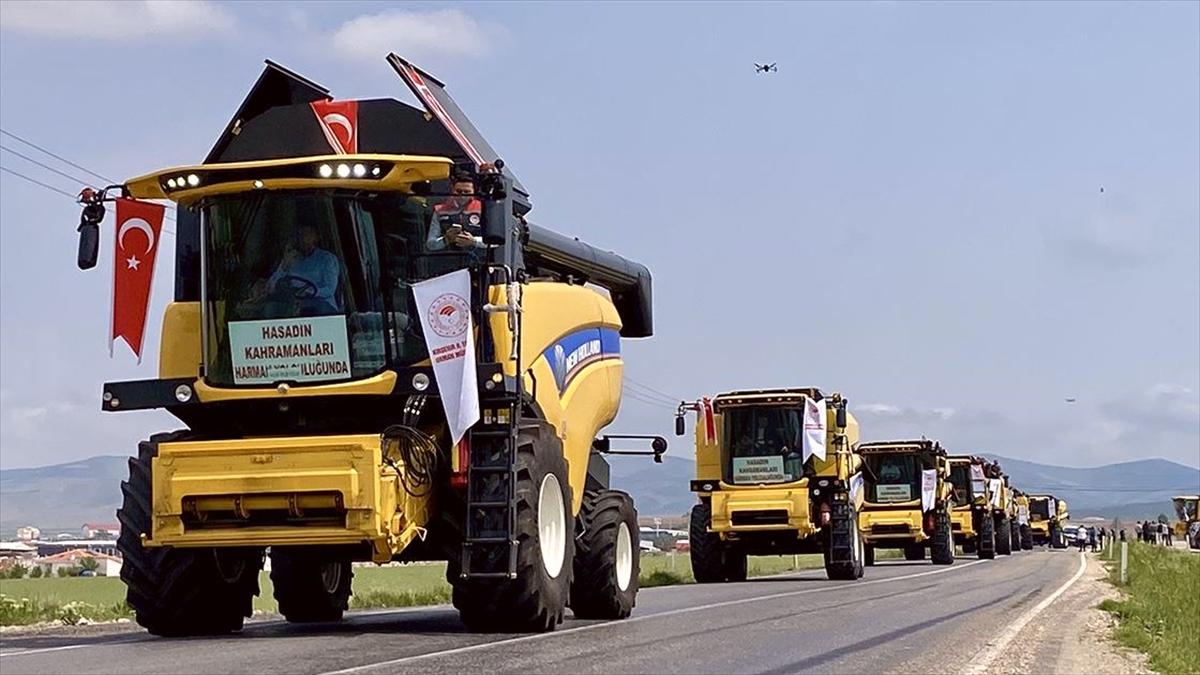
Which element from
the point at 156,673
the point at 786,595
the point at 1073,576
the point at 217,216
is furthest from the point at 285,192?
the point at 1073,576

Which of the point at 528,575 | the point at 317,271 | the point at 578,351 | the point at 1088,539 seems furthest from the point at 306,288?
the point at 1088,539

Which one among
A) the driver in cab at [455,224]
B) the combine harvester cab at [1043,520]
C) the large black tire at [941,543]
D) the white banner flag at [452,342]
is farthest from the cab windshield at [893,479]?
the combine harvester cab at [1043,520]

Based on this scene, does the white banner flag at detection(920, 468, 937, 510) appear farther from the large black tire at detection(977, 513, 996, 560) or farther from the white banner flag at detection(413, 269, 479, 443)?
the white banner flag at detection(413, 269, 479, 443)

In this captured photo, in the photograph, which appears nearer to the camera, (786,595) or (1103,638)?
(1103,638)

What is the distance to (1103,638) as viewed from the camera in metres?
15.9

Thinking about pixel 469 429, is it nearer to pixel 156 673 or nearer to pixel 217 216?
pixel 217 216

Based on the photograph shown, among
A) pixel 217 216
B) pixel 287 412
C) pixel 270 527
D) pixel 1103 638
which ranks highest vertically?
pixel 217 216

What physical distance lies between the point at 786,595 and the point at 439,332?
11094 millimetres

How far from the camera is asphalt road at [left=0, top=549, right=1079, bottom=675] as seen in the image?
11.0m

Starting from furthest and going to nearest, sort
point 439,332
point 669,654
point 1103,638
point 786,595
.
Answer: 1. point 786,595
2. point 1103,638
3. point 439,332
4. point 669,654

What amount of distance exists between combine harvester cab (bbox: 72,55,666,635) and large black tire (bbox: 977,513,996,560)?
40.4m

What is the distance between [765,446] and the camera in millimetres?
31172

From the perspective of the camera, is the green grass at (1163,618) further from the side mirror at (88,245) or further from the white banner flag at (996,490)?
the white banner flag at (996,490)

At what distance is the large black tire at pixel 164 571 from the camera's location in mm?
13398
